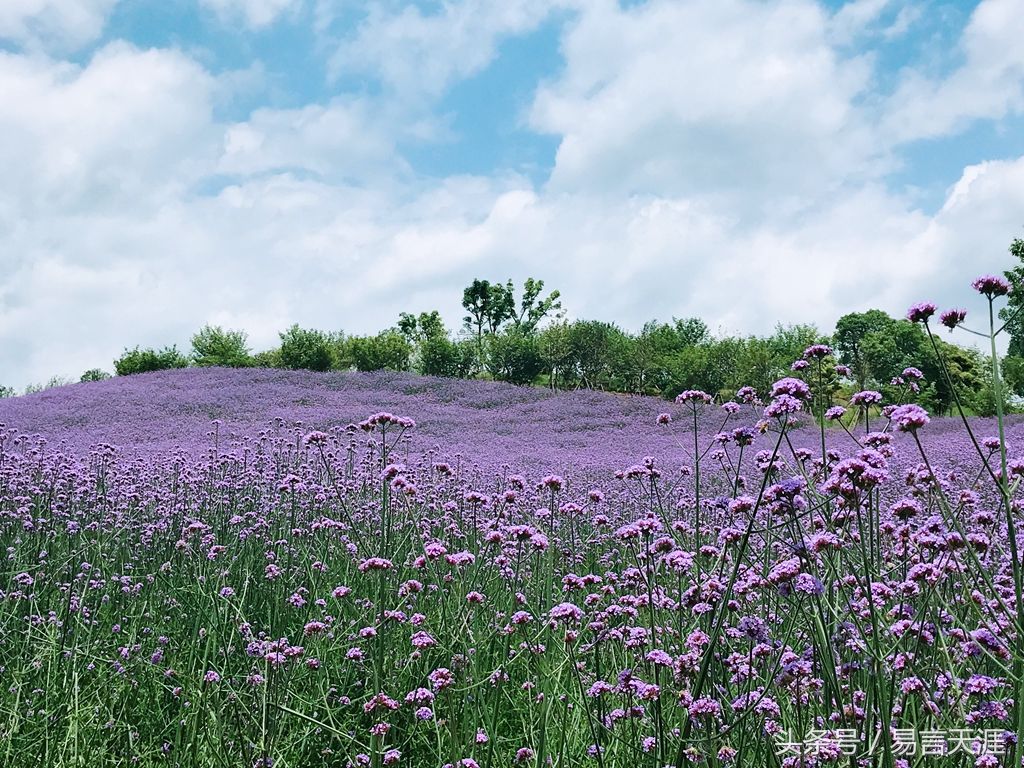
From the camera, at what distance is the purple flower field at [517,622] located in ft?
8.56

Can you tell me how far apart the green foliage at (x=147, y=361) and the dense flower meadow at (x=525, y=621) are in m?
39.5

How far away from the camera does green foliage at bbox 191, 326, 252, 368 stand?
1778 inches

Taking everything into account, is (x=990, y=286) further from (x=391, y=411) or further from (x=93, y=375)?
(x=93, y=375)

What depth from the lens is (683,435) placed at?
71.2 feet

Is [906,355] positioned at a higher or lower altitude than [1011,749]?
higher

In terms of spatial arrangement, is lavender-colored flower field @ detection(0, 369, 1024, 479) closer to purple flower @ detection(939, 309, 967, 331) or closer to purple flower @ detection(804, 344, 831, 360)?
purple flower @ detection(804, 344, 831, 360)

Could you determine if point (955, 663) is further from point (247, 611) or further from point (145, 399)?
point (145, 399)

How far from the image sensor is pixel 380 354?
42562 millimetres

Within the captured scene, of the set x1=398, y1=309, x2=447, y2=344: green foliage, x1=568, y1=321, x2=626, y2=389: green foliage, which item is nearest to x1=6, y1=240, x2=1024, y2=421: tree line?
x1=568, y1=321, x2=626, y2=389: green foliage

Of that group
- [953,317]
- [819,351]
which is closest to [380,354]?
[819,351]

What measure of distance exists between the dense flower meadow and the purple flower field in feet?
0.08

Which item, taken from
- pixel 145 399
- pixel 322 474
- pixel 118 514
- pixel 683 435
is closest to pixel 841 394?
pixel 683 435

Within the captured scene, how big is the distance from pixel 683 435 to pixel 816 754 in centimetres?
1972

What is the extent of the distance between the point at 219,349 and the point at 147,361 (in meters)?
5.64
